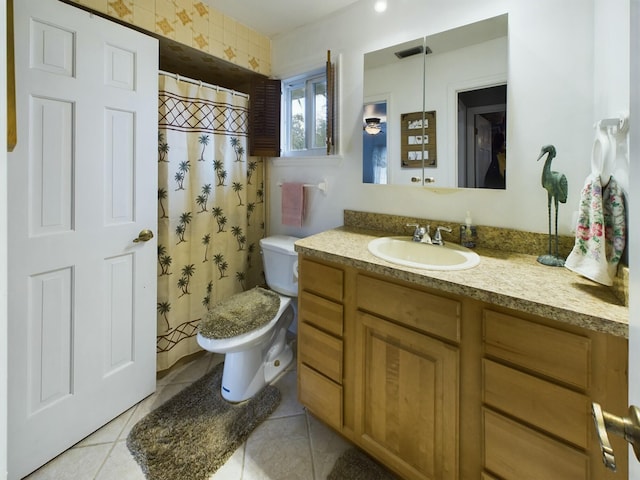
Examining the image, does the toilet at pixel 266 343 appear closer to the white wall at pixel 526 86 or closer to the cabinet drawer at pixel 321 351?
the cabinet drawer at pixel 321 351

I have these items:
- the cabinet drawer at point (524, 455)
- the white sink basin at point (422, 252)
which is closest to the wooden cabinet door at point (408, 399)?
the cabinet drawer at point (524, 455)

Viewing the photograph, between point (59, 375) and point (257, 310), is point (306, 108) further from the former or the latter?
point (59, 375)

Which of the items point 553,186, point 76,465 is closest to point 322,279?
point 553,186

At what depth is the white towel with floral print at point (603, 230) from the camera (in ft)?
2.87

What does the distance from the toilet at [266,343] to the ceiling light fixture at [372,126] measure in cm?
80

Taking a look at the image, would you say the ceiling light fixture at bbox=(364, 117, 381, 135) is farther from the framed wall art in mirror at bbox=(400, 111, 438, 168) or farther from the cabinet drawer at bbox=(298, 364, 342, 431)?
the cabinet drawer at bbox=(298, 364, 342, 431)

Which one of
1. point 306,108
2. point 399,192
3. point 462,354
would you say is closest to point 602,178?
point 462,354

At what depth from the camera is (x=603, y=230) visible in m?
0.89

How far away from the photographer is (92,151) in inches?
52.6

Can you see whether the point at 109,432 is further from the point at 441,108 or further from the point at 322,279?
the point at 441,108

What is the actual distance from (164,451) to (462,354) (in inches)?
51.3

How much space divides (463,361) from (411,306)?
228 millimetres

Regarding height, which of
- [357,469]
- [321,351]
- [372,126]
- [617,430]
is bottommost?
[357,469]

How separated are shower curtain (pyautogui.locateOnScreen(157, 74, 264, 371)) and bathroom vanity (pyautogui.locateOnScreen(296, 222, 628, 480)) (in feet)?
2.86
